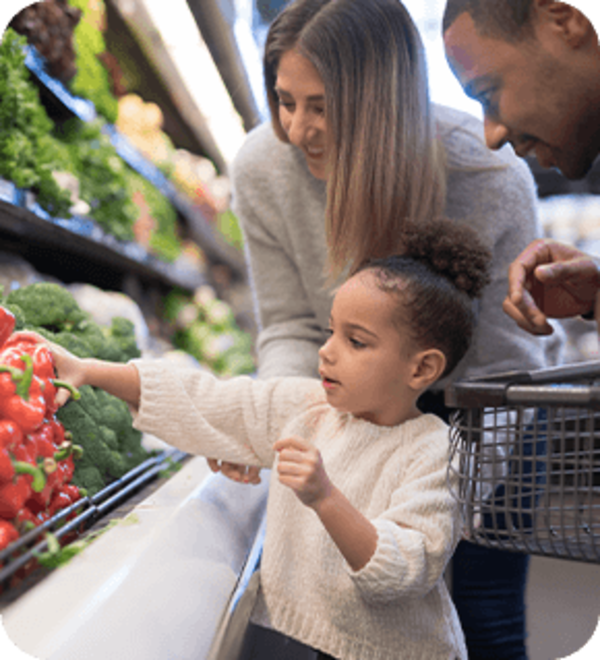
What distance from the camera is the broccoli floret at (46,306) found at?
104 cm

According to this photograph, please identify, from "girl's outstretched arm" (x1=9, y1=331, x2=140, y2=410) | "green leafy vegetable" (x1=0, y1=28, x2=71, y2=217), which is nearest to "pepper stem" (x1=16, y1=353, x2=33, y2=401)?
"girl's outstretched arm" (x1=9, y1=331, x2=140, y2=410)

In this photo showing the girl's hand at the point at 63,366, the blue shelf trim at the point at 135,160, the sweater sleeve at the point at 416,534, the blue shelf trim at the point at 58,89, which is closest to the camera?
the sweater sleeve at the point at 416,534

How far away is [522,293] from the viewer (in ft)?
2.83

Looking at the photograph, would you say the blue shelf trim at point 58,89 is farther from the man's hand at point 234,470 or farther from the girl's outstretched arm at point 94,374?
the man's hand at point 234,470

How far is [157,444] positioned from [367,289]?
66cm

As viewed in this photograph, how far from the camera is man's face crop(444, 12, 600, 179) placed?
850mm

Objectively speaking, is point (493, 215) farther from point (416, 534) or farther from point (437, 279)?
point (416, 534)

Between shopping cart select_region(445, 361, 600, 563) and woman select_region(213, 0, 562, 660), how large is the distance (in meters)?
0.18

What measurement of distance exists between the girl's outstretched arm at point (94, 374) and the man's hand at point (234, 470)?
18 centimetres

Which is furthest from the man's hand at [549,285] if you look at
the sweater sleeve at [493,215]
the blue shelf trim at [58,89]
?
the blue shelf trim at [58,89]

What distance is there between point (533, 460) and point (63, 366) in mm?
623

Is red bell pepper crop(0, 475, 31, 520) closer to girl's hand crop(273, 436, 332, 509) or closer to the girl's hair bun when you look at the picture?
girl's hand crop(273, 436, 332, 509)

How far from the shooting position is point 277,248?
1173 millimetres

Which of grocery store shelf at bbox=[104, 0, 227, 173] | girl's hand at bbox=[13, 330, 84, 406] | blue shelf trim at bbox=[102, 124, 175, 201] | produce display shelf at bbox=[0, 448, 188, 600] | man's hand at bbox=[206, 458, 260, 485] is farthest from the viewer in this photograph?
blue shelf trim at bbox=[102, 124, 175, 201]
